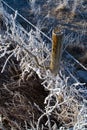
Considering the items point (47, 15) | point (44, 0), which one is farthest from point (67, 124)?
point (44, 0)

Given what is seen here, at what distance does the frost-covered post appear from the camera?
8.15 feet

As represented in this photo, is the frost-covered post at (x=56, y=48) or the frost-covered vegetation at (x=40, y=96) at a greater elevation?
the frost-covered post at (x=56, y=48)

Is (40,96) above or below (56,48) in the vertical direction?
below

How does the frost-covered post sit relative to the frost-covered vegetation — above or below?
above

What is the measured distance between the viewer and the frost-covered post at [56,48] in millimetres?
2483

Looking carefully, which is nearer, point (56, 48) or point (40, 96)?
point (56, 48)

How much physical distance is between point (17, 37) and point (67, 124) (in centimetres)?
89

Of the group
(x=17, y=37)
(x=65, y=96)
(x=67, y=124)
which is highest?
(x=17, y=37)

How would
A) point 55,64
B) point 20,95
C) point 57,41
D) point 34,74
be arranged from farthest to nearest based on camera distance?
1. point 34,74
2. point 20,95
3. point 55,64
4. point 57,41

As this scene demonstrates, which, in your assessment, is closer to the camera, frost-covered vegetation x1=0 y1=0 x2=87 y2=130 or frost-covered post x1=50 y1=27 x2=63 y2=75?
frost-covered post x1=50 y1=27 x2=63 y2=75

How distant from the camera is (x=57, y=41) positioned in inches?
98.3

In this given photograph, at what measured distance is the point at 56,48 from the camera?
2561 millimetres

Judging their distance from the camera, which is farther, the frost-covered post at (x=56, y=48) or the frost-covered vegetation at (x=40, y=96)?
the frost-covered vegetation at (x=40, y=96)

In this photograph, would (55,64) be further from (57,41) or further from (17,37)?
(17,37)
